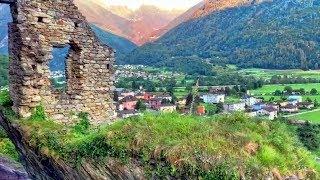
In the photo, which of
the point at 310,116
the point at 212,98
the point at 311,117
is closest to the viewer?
the point at 311,117

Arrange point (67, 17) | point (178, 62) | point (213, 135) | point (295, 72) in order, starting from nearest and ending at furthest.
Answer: point (213, 135)
point (67, 17)
point (295, 72)
point (178, 62)

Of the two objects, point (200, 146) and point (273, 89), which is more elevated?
point (200, 146)

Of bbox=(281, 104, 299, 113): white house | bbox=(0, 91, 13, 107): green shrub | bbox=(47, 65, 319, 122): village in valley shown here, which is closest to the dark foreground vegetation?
bbox=(0, 91, 13, 107): green shrub

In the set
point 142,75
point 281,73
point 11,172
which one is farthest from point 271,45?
point 11,172

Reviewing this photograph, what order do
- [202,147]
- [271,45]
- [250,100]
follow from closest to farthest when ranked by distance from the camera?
[202,147], [250,100], [271,45]

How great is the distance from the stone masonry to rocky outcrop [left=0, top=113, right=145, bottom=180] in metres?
0.87

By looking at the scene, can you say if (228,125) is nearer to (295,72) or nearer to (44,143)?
(44,143)

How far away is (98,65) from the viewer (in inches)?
573

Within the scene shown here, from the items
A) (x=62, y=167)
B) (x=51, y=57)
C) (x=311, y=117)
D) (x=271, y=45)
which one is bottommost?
(x=311, y=117)

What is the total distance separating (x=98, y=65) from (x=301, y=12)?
619 feet

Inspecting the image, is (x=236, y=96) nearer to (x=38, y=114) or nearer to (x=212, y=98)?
(x=212, y=98)

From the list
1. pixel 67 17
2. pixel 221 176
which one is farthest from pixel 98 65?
pixel 221 176

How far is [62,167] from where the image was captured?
1084 cm

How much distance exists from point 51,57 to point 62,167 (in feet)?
12.3
